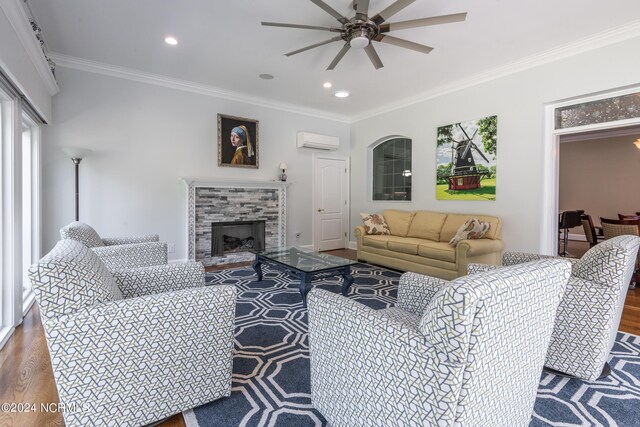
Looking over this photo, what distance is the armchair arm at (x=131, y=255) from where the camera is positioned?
2.63 m

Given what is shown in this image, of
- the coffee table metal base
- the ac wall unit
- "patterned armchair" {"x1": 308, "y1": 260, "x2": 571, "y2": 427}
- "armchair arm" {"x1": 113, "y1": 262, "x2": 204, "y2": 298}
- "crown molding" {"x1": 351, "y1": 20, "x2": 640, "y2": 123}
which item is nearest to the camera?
"patterned armchair" {"x1": 308, "y1": 260, "x2": 571, "y2": 427}

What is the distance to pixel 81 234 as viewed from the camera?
267 centimetres

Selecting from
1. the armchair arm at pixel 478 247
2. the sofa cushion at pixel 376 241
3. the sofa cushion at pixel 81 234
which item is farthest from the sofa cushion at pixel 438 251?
the sofa cushion at pixel 81 234

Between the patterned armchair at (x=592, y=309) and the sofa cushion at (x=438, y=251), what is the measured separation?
184cm

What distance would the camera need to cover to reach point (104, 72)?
13.2 ft

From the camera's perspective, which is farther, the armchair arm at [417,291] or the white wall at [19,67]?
the white wall at [19,67]

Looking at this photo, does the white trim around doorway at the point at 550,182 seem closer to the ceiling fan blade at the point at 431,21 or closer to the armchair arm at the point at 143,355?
the ceiling fan blade at the point at 431,21

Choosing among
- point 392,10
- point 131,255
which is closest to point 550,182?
point 392,10

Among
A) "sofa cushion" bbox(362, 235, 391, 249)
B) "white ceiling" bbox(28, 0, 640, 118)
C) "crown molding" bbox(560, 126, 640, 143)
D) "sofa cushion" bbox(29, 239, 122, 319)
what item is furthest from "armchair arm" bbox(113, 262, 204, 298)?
"crown molding" bbox(560, 126, 640, 143)

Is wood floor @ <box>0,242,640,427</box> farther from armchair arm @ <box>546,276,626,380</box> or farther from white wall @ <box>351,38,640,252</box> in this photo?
white wall @ <box>351,38,640,252</box>

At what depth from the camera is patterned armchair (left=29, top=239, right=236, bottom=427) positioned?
4.07ft

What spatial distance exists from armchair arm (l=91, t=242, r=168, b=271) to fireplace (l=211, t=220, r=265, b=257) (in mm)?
1977

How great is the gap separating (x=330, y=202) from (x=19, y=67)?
471 cm

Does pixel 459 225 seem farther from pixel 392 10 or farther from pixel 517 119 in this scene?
pixel 392 10
